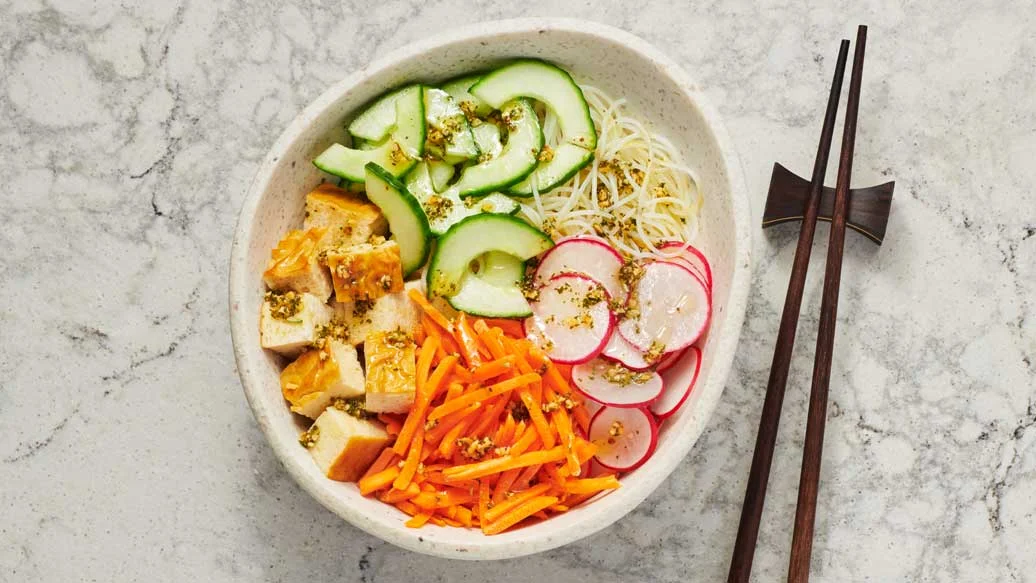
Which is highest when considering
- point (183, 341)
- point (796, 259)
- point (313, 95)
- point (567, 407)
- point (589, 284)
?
point (796, 259)

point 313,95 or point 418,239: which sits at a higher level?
point 313,95

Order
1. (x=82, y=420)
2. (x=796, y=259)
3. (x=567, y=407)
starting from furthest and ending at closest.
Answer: (x=82, y=420), (x=796, y=259), (x=567, y=407)

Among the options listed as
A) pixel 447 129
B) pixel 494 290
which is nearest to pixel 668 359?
pixel 494 290

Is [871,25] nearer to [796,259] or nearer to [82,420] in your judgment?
[796,259]

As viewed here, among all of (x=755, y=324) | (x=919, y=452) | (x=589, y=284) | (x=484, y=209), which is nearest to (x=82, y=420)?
(x=484, y=209)

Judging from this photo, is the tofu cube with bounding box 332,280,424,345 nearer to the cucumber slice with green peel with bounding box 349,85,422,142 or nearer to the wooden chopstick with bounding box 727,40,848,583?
the cucumber slice with green peel with bounding box 349,85,422,142
